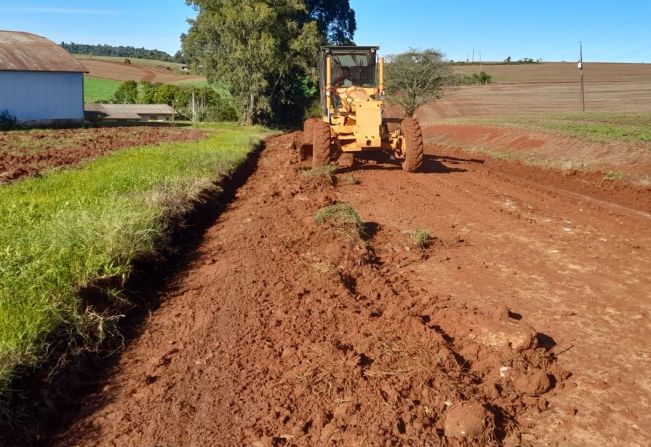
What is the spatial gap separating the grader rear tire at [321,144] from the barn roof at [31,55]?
2512 cm

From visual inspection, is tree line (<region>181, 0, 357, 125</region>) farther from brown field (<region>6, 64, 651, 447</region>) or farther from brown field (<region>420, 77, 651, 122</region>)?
brown field (<region>6, 64, 651, 447</region>)

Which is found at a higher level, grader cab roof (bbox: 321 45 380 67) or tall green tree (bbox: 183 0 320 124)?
tall green tree (bbox: 183 0 320 124)

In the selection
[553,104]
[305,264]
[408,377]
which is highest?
[553,104]

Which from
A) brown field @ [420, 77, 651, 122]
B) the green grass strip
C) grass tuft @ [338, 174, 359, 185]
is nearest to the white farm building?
brown field @ [420, 77, 651, 122]

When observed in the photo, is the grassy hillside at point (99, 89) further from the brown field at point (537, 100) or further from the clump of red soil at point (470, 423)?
the clump of red soil at point (470, 423)

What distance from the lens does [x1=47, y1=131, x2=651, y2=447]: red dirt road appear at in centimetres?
380

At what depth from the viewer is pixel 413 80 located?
39.1 m

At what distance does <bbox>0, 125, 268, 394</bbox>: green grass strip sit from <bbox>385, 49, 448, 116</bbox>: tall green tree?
29.8m

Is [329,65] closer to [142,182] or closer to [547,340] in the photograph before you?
[142,182]

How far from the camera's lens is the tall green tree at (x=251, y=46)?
3391 centimetres

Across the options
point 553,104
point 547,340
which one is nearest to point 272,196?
point 547,340

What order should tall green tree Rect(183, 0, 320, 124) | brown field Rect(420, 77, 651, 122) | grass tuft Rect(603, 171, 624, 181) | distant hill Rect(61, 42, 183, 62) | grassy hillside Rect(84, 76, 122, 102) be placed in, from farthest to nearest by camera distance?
1. distant hill Rect(61, 42, 183, 62)
2. grassy hillside Rect(84, 76, 122, 102)
3. brown field Rect(420, 77, 651, 122)
4. tall green tree Rect(183, 0, 320, 124)
5. grass tuft Rect(603, 171, 624, 181)

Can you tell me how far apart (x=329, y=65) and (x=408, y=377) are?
1168 cm

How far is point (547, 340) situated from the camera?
5277mm
